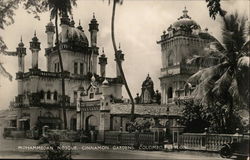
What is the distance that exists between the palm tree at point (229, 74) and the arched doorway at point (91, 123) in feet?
31.4

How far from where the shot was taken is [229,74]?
50.5 feet

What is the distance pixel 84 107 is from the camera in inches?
972

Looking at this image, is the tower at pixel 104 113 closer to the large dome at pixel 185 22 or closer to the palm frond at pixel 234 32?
the large dome at pixel 185 22

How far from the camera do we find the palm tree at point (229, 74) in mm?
14672

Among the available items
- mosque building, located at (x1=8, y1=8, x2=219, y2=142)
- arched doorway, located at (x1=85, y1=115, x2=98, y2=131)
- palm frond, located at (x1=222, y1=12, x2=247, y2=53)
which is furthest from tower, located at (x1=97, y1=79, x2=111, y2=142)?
palm frond, located at (x1=222, y1=12, x2=247, y2=53)

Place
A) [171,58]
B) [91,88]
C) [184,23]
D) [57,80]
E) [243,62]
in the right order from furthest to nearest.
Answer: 1. [57,80]
2. [91,88]
3. [171,58]
4. [184,23]
5. [243,62]

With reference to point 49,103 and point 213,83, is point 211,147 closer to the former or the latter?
point 213,83

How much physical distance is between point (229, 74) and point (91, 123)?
1175 cm

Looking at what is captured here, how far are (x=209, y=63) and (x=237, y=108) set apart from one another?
188cm

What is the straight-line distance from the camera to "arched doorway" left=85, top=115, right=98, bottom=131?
24.5 metres

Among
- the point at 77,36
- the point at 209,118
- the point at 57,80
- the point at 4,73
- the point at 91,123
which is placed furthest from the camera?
the point at 57,80

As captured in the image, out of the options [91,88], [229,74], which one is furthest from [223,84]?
[91,88]

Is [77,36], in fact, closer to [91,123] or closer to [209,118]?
[91,123]

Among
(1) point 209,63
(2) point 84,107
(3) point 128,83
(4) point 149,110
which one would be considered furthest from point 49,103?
(1) point 209,63
